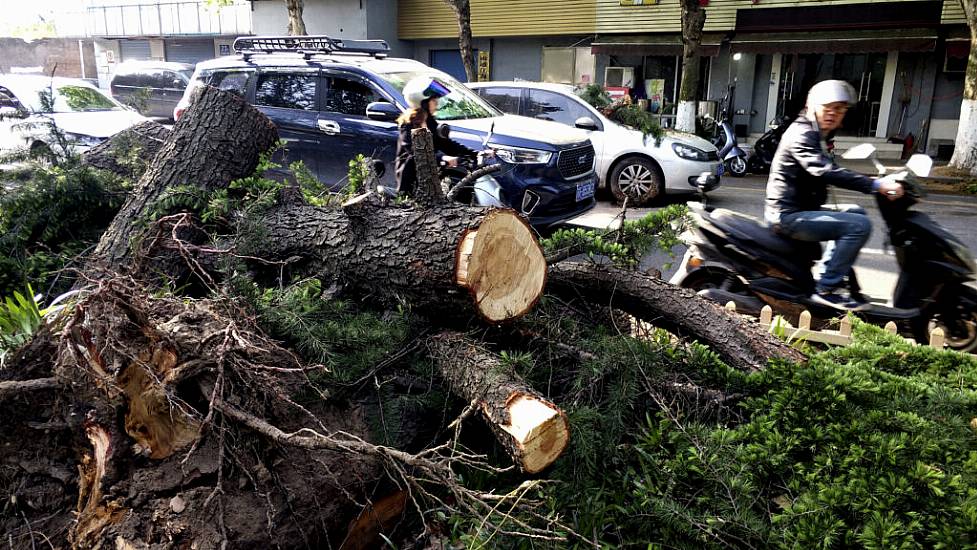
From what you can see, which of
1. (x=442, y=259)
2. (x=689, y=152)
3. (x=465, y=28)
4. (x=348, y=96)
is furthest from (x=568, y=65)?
(x=442, y=259)

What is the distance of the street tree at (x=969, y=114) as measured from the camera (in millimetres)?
12688

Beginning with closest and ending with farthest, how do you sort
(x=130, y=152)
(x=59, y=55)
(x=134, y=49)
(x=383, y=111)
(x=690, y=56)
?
(x=130, y=152) → (x=383, y=111) → (x=690, y=56) → (x=134, y=49) → (x=59, y=55)

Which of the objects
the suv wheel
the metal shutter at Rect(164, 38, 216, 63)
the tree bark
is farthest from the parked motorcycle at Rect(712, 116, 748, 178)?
the metal shutter at Rect(164, 38, 216, 63)

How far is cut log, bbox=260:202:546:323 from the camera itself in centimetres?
334

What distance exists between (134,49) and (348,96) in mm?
30914

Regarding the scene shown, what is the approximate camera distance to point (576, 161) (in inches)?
322

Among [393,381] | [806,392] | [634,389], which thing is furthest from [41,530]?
[806,392]

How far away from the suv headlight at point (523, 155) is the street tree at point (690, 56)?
24.0 ft

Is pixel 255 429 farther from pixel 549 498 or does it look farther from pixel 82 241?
pixel 82 241

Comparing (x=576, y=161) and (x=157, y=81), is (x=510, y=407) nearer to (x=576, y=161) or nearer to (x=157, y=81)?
(x=576, y=161)

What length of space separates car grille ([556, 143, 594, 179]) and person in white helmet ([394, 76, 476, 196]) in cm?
155

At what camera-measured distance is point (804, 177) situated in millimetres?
4859

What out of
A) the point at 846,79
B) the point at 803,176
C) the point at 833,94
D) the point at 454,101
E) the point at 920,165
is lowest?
the point at 803,176

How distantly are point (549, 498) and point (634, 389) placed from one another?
0.80 m
